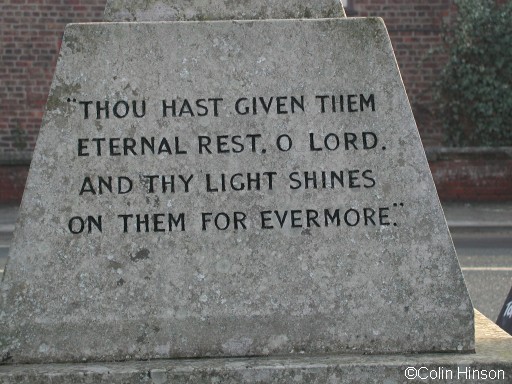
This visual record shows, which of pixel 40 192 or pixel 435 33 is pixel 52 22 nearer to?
pixel 435 33

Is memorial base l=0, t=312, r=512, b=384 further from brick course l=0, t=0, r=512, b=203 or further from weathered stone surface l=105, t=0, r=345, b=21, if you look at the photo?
brick course l=0, t=0, r=512, b=203

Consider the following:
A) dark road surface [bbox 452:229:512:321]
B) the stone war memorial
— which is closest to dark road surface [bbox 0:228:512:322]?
dark road surface [bbox 452:229:512:321]

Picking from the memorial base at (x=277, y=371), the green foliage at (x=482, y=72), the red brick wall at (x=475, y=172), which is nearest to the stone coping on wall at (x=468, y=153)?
the red brick wall at (x=475, y=172)

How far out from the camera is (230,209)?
3148mm

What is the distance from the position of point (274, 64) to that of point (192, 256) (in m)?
0.56

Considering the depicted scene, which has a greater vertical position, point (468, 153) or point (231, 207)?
point (468, 153)

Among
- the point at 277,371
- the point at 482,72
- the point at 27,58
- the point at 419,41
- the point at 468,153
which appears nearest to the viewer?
the point at 277,371

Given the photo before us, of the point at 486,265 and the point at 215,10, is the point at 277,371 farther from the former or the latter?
the point at 486,265

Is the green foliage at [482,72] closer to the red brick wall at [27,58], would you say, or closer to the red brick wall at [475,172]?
the red brick wall at [475,172]

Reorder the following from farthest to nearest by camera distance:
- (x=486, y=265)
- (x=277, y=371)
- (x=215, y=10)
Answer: (x=486, y=265) → (x=215, y=10) → (x=277, y=371)

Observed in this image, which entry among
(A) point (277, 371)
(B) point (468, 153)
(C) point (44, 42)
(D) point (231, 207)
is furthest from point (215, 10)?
(C) point (44, 42)

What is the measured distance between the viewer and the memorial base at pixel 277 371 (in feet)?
9.82

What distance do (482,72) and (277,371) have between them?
15.4 metres

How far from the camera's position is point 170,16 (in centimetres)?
326
